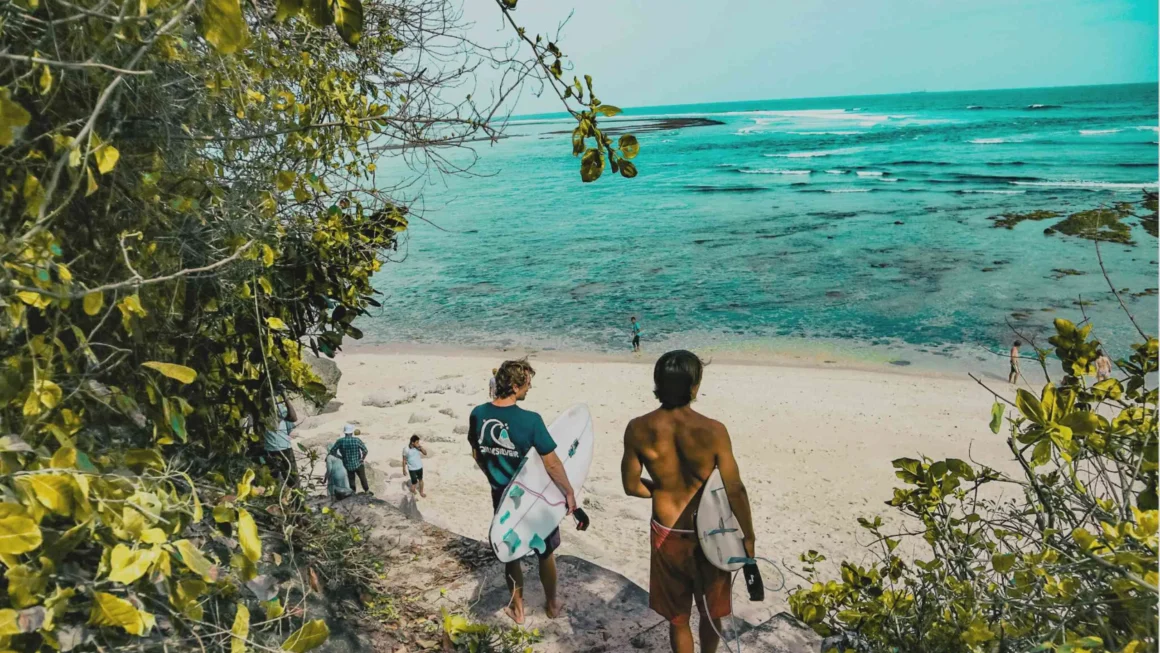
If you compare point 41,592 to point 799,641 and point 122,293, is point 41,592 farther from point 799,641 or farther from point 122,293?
point 799,641

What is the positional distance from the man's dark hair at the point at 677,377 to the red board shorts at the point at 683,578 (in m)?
0.61

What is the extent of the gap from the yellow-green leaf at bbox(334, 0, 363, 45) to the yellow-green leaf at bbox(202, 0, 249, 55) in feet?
0.53

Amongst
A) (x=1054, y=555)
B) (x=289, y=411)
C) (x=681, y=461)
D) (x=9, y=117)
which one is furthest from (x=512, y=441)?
(x=9, y=117)

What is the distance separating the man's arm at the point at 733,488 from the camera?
3.22 meters

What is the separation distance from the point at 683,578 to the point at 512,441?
1.09 m

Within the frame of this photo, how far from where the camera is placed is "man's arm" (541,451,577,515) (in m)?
3.76

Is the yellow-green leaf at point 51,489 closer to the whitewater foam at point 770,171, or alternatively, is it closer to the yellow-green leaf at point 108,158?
the yellow-green leaf at point 108,158

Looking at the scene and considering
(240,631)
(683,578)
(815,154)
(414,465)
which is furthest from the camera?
(815,154)

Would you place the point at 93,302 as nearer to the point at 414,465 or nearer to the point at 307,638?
the point at 307,638

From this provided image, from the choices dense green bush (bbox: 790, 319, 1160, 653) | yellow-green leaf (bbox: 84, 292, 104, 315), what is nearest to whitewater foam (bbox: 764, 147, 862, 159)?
dense green bush (bbox: 790, 319, 1160, 653)

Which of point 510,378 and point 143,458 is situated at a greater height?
point 143,458

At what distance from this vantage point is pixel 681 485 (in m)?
3.33

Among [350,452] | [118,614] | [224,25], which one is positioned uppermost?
[224,25]

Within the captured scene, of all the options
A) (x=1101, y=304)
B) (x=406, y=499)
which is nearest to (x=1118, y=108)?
(x=1101, y=304)
